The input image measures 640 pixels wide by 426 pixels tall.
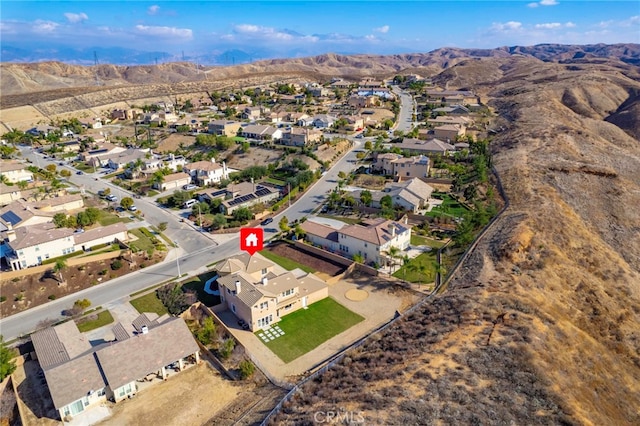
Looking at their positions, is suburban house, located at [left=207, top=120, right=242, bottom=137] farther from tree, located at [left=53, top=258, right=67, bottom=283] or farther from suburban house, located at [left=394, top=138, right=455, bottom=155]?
tree, located at [left=53, top=258, right=67, bottom=283]

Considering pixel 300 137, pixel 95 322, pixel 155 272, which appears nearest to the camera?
pixel 95 322

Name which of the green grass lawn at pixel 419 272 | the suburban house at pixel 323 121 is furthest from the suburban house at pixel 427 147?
the green grass lawn at pixel 419 272

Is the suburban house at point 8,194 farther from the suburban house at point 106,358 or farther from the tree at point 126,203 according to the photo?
the suburban house at point 106,358

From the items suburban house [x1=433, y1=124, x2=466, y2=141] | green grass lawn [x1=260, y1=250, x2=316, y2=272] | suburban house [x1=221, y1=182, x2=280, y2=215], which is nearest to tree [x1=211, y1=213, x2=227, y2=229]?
suburban house [x1=221, y1=182, x2=280, y2=215]

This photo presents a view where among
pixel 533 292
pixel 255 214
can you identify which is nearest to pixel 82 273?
pixel 255 214

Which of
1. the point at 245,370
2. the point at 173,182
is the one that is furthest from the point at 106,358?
the point at 173,182

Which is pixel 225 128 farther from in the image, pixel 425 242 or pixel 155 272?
pixel 425 242

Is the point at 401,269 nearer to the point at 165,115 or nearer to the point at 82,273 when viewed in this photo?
the point at 82,273
